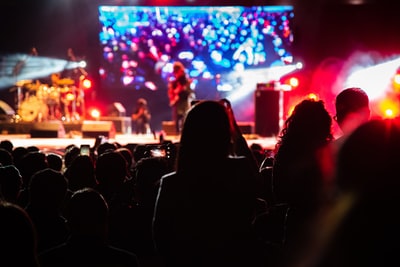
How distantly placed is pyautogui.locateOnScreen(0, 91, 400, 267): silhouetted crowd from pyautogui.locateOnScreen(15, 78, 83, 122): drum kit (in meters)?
9.77

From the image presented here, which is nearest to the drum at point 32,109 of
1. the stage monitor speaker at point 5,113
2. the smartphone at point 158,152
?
the stage monitor speaker at point 5,113

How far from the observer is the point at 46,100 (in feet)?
47.3

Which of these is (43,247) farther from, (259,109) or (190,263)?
(259,109)

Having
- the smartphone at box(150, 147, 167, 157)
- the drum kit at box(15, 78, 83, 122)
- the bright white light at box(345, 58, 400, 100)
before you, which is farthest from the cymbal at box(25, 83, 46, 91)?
the smartphone at box(150, 147, 167, 157)

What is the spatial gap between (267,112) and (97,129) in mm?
3939

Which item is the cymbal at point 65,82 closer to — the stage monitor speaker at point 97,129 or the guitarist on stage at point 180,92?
the stage monitor speaker at point 97,129

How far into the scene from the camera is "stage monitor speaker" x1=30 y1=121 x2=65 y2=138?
12.2m

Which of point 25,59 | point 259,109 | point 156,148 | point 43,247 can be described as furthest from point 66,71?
point 43,247

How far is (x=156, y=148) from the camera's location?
4.49 m

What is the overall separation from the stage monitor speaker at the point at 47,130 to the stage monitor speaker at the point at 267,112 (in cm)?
460

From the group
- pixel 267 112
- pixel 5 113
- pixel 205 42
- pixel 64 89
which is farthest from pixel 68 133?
pixel 205 42

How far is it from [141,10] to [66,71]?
Answer: 2.88 metres

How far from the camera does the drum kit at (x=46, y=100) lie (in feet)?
46.3

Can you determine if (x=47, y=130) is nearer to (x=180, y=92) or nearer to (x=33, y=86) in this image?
(x=33, y=86)
